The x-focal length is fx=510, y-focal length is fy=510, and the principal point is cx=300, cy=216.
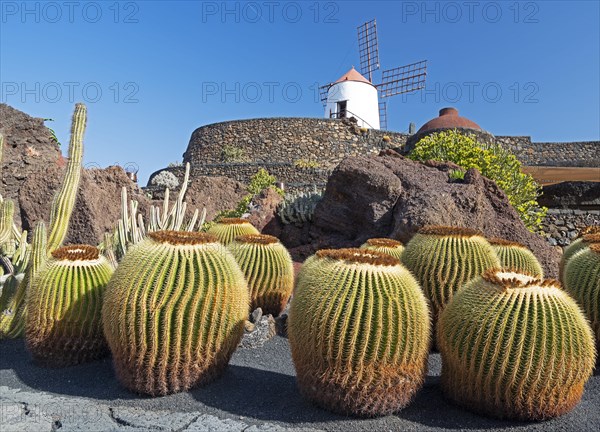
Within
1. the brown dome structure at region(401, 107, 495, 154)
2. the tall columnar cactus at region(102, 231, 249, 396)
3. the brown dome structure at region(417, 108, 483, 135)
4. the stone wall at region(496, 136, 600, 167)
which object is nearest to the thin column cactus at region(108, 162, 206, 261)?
the tall columnar cactus at region(102, 231, 249, 396)

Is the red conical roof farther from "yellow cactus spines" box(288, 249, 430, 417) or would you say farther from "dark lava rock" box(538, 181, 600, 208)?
"yellow cactus spines" box(288, 249, 430, 417)

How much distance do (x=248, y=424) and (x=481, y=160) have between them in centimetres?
891

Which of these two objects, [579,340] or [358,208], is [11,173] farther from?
[579,340]

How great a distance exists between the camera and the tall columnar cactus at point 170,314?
3.25 m

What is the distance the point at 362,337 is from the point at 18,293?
11.8 feet

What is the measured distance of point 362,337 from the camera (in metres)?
2.98

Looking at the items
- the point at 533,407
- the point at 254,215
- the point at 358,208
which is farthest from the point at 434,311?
the point at 254,215

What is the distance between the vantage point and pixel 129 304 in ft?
10.7

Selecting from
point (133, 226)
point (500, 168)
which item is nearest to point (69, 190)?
point (133, 226)

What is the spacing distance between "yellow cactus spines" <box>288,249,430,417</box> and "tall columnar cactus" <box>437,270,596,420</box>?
0.29 m

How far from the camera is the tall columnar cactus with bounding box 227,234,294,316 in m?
4.98

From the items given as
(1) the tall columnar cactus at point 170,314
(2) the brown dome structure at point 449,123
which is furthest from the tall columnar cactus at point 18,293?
(2) the brown dome structure at point 449,123

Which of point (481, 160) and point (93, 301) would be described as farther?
point (481, 160)

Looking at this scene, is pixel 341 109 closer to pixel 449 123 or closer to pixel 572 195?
pixel 449 123
